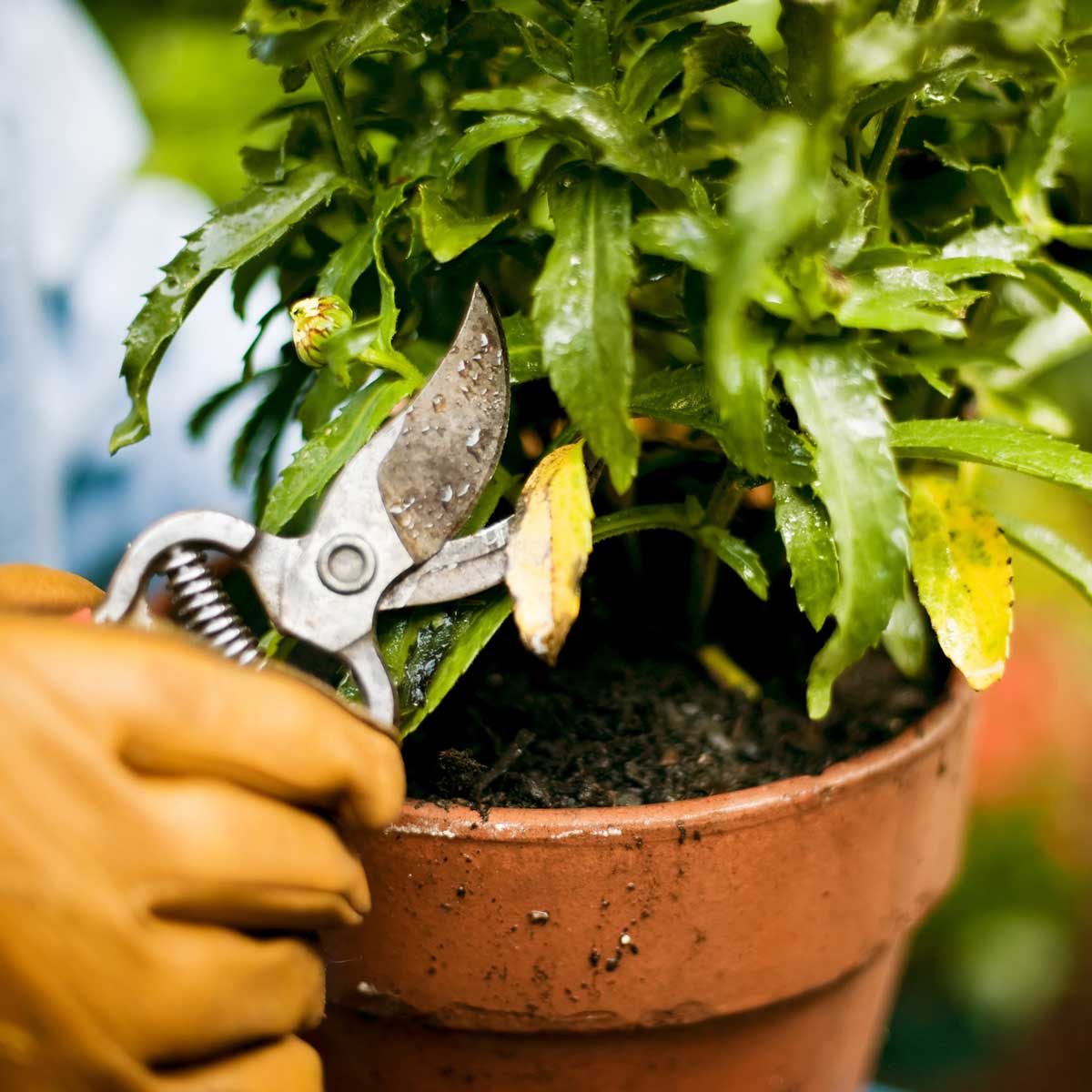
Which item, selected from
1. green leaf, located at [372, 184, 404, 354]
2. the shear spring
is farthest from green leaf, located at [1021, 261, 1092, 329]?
the shear spring

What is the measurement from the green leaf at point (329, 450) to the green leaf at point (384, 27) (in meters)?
0.16

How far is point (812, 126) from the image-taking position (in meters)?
0.47

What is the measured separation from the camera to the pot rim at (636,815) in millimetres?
486

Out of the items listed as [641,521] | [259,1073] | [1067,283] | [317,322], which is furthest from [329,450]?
[1067,283]

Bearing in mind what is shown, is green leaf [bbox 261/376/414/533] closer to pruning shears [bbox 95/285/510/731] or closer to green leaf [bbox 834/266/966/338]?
pruning shears [bbox 95/285/510/731]

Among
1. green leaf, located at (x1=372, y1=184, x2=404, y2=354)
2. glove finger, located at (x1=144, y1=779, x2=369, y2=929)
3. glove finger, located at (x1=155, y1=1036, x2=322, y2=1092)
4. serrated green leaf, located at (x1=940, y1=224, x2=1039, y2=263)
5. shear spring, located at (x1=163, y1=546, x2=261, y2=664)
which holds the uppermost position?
serrated green leaf, located at (x1=940, y1=224, x2=1039, y2=263)

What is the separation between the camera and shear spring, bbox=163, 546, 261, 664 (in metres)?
0.42

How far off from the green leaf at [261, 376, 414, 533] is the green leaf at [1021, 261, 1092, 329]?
1.06 ft

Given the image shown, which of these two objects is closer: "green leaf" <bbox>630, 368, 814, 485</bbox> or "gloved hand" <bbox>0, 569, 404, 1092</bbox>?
"gloved hand" <bbox>0, 569, 404, 1092</bbox>

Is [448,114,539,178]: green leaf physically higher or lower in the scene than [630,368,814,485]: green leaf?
higher

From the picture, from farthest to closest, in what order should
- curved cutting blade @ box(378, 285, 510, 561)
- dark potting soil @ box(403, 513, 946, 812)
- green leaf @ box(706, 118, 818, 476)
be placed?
dark potting soil @ box(403, 513, 946, 812), curved cutting blade @ box(378, 285, 510, 561), green leaf @ box(706, 118, 818, 476)

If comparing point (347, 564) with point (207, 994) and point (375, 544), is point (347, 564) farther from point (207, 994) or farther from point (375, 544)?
point (207, 994)

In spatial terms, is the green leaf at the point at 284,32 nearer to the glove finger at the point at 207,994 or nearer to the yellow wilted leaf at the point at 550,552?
the yellow wilted leaf at the point at 550,552

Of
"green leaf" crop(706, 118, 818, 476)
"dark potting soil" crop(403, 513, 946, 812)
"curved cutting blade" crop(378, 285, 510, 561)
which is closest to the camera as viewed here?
"green leaf" crop(706, 118, 818, 476)
